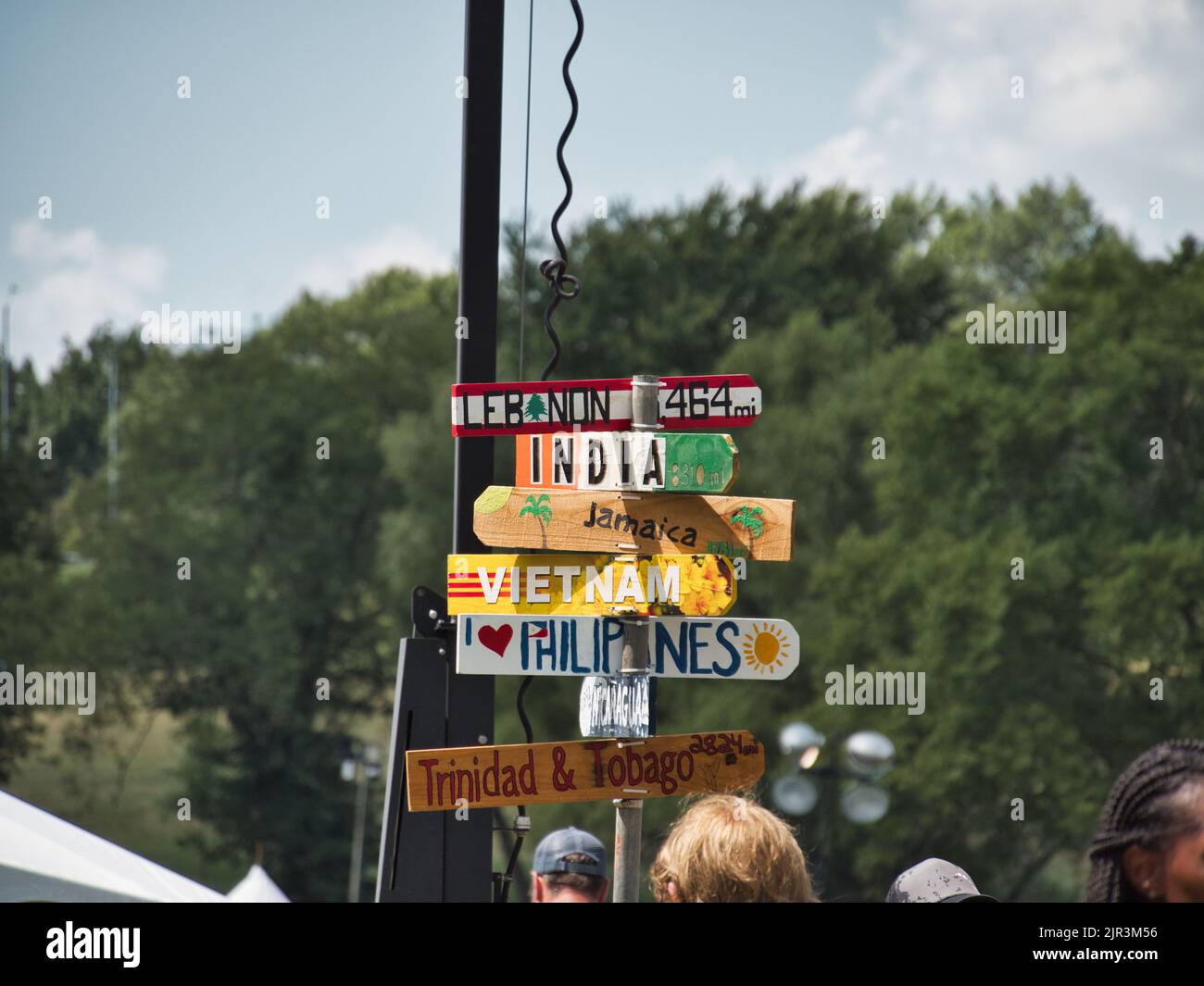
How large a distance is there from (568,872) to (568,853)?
0.15ft

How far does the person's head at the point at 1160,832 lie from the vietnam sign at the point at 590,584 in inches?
54.1

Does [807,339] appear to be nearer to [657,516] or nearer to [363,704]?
[363,704]

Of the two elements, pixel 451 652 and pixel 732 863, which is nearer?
pixel 732 863

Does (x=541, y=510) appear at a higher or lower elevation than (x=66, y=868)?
higher

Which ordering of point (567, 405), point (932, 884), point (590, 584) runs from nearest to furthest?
point (932, 884) < point (590, 584) < point (567, 405)

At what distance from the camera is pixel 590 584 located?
11.7ft

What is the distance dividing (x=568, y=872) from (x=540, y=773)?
25 cm
